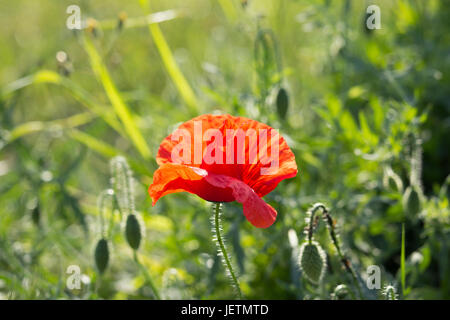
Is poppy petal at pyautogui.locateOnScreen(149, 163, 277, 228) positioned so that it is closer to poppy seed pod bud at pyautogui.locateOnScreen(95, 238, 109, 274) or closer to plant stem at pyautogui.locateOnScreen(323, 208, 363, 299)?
plant stem at pyautogui.locateOnScreen(323, 208, 363, 299)

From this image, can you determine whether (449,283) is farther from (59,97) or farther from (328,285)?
(59,97)

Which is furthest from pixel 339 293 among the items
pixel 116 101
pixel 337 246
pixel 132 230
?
pixel 116 101

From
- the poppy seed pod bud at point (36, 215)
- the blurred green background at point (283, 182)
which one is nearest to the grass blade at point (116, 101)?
the blurred green background at point (283, 182)

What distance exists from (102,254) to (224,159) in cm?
50

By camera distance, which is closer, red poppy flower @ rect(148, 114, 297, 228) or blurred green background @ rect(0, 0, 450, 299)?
red poppy flower @ rect(148, 114, 297, 228)

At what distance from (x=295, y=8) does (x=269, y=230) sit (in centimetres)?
225

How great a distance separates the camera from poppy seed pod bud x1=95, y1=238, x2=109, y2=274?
4.68ft

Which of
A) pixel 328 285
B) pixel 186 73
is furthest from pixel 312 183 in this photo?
pixel 186 73

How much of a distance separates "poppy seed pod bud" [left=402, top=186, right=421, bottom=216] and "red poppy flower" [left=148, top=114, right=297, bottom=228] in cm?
48

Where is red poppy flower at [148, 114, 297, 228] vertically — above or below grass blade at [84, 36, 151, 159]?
below

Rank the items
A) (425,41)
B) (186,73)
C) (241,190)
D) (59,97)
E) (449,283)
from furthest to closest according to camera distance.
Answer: (59,97)
(186,73)
(425,41)
(449,283)
(241,190)

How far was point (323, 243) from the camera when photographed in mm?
1684

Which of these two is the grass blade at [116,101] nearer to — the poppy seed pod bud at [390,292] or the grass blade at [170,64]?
the grass blade at [170,64]

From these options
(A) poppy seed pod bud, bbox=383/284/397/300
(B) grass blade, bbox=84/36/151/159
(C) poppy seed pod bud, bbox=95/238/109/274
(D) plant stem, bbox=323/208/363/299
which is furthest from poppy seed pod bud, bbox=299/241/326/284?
(B) grass blade, bbox=84/36/151/159
